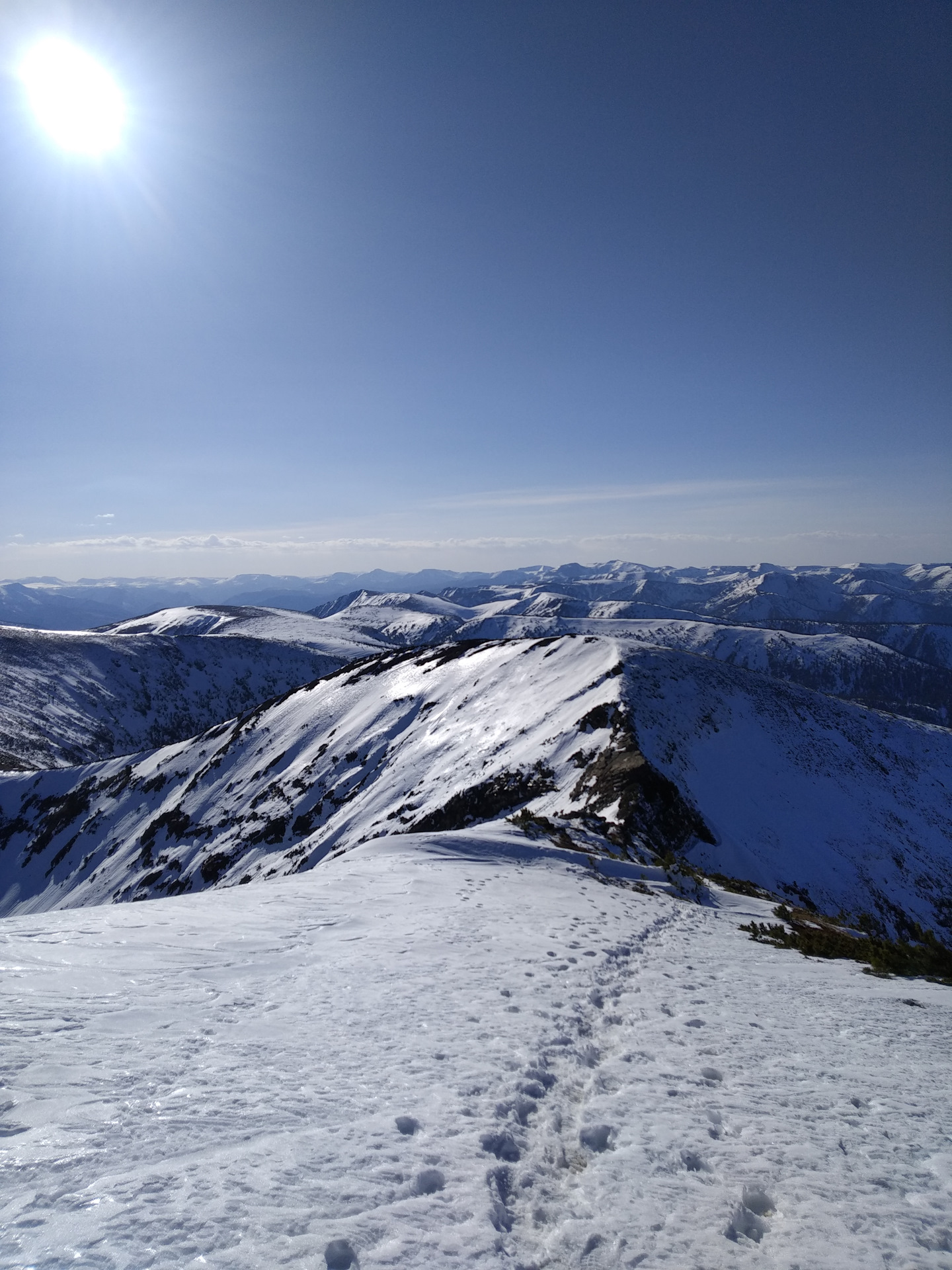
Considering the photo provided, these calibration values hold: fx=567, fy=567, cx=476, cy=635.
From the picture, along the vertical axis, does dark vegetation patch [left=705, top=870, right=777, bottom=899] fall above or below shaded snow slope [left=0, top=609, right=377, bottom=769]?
above

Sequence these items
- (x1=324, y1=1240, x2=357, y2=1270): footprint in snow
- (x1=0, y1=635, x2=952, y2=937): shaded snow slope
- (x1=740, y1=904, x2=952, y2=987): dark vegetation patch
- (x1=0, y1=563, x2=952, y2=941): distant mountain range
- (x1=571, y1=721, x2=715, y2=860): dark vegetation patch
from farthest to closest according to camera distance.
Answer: (x1=0, y1=635, x2=952, y2=937): shaded snow slope
(x1=0, y1=563, x2=952, y2=941): distant mountain range
(x1=571, y1=721, x2=715, y2=860): dark vegetation patch
(x1=740, y1=904, x2=952, y2=987): dark vegetation patch
(x1=324, y1=1240, x2=357, y2=1270): footprint in snow

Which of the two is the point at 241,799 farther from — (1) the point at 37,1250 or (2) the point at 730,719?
(1) the point at 37,1250

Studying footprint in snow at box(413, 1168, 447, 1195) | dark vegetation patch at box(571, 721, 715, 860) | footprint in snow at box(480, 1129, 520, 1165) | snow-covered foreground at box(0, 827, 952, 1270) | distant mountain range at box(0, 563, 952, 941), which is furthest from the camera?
distant mountain range at box(0, 563, 952, 941)

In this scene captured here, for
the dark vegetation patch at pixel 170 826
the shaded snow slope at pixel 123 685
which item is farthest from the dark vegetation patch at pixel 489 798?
the shaded snow slope at pixel 123 685

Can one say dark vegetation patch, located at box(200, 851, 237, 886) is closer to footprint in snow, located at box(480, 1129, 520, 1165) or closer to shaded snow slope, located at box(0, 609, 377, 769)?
footprint in snow, located at box(480, 1129, 520, 1165)

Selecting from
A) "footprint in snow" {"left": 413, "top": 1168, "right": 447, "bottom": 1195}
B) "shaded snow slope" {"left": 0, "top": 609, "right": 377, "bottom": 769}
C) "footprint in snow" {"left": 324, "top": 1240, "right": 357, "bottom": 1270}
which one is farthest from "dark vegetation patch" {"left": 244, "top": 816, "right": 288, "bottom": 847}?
"shaded snow slope" {"left": 0, "top": 609, "right": 377, "bottom": 769}

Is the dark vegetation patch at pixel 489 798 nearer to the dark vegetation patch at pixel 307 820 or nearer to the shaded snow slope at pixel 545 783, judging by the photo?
the shaded snow slope at pixel 545 783

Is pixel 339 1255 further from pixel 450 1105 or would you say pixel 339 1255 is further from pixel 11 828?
pixel 11 828
